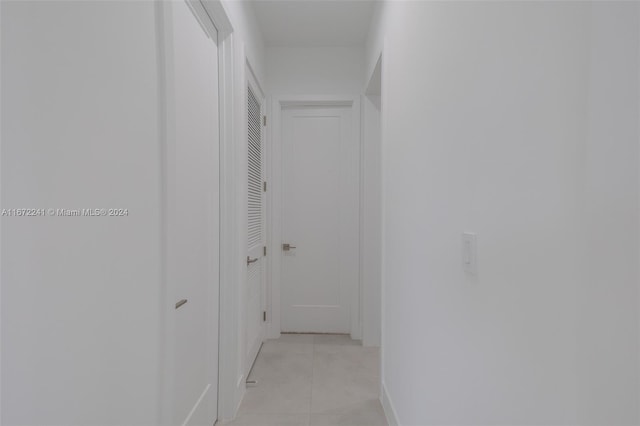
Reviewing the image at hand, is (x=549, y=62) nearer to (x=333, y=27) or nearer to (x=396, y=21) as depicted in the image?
(x=396, y=21)

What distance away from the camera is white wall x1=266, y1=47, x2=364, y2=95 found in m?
3.07

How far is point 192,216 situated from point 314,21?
2.06 meters

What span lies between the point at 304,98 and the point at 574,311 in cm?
287

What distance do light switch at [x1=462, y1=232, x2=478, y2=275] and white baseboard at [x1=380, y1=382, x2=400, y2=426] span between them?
1192 mm

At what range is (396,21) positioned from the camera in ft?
5.81

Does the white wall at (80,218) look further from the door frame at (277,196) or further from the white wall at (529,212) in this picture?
the door frame at (277,196)

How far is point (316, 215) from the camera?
3207mm

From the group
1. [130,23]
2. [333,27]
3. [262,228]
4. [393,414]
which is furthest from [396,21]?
[393,414]

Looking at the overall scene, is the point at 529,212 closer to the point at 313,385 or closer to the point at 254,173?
the point at 313,385

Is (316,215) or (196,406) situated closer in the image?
(196,406)

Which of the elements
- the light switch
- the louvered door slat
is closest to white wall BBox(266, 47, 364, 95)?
the louvered door slat

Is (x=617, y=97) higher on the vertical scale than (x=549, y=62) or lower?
lower

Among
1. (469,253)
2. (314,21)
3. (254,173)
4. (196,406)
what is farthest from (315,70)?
(196,406)

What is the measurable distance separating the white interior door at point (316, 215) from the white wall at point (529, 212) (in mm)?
1853
